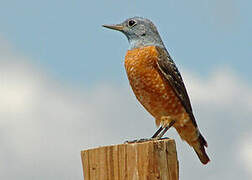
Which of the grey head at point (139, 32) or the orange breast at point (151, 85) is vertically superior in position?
the grey head at point (139, 32)

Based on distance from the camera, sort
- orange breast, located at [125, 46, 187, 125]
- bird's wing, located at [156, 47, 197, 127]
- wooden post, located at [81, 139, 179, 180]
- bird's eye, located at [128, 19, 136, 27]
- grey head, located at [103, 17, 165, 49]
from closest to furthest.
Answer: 1. wooden post, located at [81, 139, 179, 180]
2. orange breast, located at [125, 46, 187, 125]
3. bird's wing, located at [156, 47, 197, 127]
4. grey head, located at [103, 17, 165, 49]
5. bird's eye, located at [128, 19, 136, 27]

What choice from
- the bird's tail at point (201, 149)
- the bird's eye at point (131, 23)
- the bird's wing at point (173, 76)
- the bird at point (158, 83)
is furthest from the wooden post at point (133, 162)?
the bird's eye at point (131, 23)

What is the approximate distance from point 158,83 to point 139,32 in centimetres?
106

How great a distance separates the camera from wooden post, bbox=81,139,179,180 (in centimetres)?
405

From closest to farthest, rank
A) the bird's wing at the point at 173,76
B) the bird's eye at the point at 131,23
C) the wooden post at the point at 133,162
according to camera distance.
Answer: the wooden post at the point at 133,162
the bird's wing at the point at 173,76
the bird's eye at the point at 131,23

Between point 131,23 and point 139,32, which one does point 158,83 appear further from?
point 131,23

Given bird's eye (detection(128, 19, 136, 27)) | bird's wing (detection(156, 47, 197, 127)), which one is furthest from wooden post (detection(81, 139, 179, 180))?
bird's eye (detection(128, 19, 136, 27))

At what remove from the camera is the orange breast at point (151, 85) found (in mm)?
7664

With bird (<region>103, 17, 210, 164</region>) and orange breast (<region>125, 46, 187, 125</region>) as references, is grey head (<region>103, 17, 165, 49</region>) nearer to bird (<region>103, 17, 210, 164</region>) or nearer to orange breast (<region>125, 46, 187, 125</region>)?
bird (<region>103, 17, 210, 164</region>)

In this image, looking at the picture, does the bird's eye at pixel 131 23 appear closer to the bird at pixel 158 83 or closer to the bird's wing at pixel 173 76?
the bird at pixel 158 83

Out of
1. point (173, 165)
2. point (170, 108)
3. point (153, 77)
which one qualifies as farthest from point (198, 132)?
point (173, 165)

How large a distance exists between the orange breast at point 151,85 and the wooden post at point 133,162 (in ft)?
11.3

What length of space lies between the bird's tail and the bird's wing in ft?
1.15

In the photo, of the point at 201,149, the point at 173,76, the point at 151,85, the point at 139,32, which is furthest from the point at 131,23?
the point at 201,149
